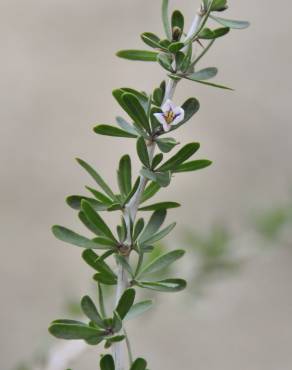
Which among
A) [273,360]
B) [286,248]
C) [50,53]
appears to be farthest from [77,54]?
[273,360]

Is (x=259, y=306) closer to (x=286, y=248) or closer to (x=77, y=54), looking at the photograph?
(x=286, y=248)

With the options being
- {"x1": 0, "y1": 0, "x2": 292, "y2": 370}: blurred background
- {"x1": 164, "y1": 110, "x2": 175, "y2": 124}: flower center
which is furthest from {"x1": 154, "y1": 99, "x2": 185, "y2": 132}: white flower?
{"x1": 0, "y1": 0, "x2": 292, "y2": 370}: blurred background

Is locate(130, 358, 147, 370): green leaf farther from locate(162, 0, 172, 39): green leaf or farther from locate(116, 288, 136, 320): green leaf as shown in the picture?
locate(162, 0, 172, 39): green leaf

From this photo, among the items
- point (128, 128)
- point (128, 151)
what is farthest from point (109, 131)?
point (128, 151)

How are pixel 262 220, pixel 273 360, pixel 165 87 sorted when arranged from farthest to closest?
pixel 273 360 < pixel 262 220 < pixel 165 87

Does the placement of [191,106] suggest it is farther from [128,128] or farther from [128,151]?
[128,151]

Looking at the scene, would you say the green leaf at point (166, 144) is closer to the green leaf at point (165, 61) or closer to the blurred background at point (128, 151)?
the green leaf at point (165, 61)

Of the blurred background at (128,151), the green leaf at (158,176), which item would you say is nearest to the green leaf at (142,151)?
the green leaf at (158,176)
